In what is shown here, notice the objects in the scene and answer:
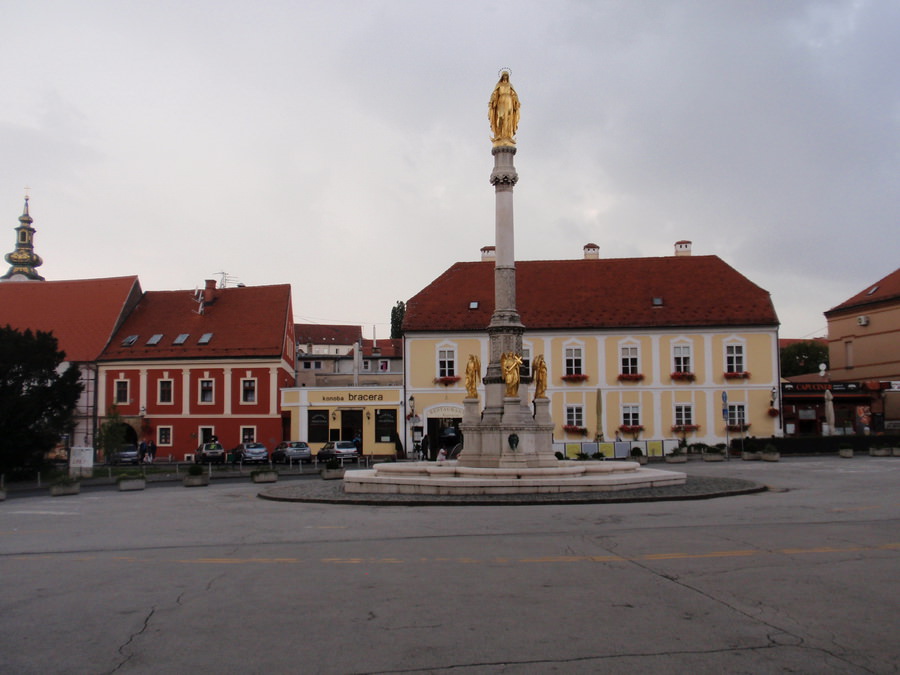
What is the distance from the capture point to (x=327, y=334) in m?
96.6

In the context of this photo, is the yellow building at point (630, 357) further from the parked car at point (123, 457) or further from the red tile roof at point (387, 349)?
the red tile roof at point (387, 349)

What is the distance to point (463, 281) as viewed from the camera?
5406 cm

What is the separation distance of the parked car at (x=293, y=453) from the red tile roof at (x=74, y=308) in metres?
16.6

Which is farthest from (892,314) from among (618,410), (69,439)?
(69,439)

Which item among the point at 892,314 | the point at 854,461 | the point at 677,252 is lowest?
the point at 854,461

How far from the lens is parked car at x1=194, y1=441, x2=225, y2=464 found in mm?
47719

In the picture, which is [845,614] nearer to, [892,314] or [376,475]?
[376,475]

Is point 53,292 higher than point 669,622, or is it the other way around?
point 53,292

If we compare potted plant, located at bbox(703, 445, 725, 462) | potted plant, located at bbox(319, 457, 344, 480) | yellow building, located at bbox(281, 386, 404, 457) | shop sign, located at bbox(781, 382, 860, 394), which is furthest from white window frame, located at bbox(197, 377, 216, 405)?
shop sign, located at bbox(781, 382, 860, 394)

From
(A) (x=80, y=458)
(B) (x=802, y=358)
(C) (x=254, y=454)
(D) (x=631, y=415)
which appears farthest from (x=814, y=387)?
(B) (x=802, y=358)

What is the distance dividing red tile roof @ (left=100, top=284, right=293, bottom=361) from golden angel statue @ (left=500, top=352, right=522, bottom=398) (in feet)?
99.3

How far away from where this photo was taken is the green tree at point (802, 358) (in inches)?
3637

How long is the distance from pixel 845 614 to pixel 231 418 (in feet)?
157

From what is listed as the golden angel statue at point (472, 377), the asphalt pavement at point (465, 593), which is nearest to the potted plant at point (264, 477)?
the golden angel statue at point (472, 377)
